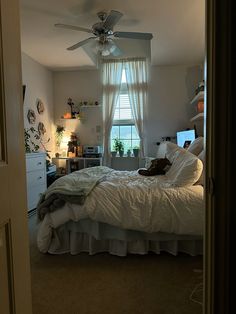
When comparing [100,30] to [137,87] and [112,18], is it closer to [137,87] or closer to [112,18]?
[112,18]

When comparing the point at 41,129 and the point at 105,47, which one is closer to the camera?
the point at 105,47

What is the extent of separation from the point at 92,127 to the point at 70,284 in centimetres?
405

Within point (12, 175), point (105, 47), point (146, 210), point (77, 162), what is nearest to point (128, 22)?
point (105, 47)

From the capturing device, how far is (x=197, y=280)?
2115 millimetres

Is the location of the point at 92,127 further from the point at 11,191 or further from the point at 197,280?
the point at 11,191

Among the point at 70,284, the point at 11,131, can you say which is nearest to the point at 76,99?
the point at 70,284

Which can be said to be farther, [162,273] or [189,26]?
[189,26]

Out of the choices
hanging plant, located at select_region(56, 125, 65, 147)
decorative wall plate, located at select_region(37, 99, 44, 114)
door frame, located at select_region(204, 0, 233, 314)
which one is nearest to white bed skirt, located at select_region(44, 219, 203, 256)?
door frame, located at select_region(204, 0, 233, 314)

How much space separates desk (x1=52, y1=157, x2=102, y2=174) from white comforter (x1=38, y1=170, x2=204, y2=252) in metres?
3.06

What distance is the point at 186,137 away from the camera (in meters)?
4.63

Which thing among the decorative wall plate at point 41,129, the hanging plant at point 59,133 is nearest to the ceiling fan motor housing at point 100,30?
the decorative wall plate at point 41,129

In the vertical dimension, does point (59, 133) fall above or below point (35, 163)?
above

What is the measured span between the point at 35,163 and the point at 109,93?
2.26 m

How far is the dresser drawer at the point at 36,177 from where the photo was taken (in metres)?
3.96
